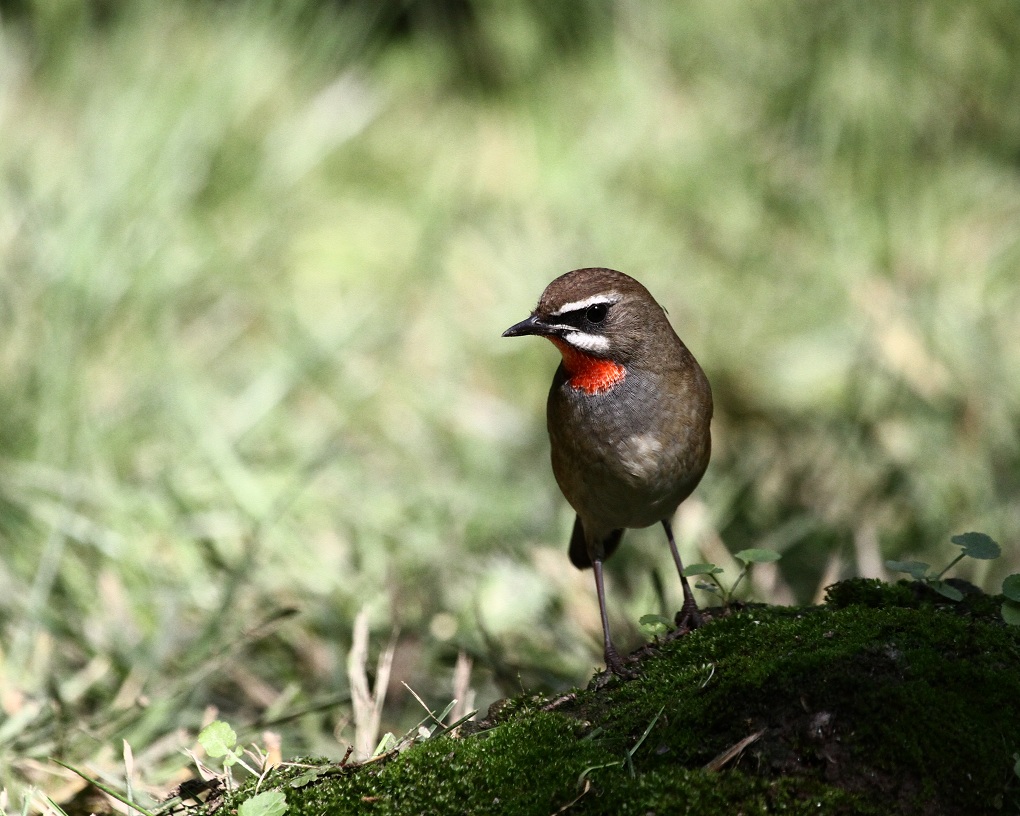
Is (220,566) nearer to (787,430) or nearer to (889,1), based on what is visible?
(787,430)

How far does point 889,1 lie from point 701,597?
471cm

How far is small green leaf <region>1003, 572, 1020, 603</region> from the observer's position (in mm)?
3096

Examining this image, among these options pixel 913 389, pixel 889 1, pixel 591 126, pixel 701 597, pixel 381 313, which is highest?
pixel 889 1

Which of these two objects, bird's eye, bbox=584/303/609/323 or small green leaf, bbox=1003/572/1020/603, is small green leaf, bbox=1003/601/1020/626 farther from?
bird's eye, bbox=584/303/609/323

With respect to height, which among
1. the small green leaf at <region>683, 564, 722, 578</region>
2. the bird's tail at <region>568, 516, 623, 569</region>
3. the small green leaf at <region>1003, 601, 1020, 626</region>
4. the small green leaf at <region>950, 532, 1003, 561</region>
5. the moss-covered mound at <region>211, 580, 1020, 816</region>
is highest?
the small green leaf at <region>950, 532, 1003, 561</region>

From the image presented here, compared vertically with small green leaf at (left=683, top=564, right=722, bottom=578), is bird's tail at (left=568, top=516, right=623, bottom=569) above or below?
below

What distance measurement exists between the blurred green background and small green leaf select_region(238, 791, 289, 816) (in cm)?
132

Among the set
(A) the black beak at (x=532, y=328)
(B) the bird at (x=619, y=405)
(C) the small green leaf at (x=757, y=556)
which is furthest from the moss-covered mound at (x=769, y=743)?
(A) the black beak at (x=532, y=328)

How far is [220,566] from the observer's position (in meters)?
5.51

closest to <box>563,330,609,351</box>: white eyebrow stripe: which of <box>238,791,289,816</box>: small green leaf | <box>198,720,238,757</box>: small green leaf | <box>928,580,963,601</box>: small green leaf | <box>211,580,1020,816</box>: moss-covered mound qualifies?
<box>211,580,1020,816</box>: moss-covered mound

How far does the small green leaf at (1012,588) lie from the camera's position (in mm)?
3096

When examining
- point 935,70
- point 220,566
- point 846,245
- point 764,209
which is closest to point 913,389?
point 846,245

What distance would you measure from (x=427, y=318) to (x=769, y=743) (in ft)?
17.3

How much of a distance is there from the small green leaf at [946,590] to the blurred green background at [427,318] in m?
1.41
